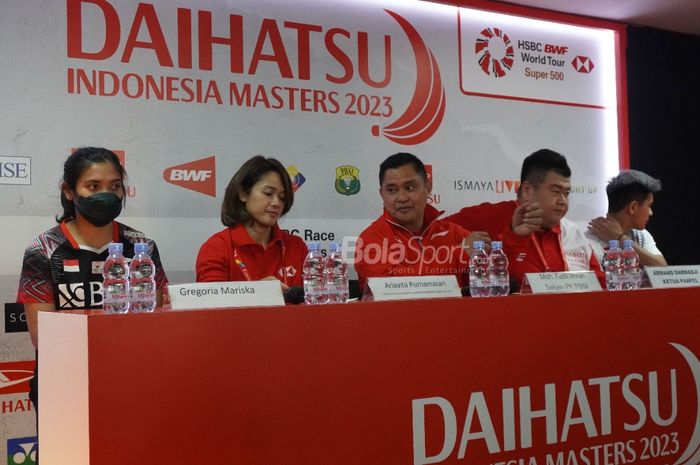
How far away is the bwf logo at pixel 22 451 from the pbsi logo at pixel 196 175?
1.23 metres

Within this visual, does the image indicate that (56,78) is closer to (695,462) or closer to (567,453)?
(567,453)

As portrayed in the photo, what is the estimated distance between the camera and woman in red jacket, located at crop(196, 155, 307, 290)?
8.36 feet

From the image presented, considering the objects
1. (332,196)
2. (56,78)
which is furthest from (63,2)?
(332,196)

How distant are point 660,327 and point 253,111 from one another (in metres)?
2.15

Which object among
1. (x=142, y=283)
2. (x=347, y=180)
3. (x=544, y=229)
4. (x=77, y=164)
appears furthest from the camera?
(x=347, y=180)

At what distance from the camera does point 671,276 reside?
2.28 meters

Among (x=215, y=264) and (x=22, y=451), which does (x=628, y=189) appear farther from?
(x=22, y=451)

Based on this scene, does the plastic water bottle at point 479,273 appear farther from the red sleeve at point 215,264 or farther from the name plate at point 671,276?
the red sleeve at point 215,264

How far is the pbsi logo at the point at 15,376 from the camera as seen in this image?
10.1 feet

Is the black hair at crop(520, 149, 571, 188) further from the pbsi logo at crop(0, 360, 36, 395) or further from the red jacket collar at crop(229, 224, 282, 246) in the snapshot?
the pbsi logo at crop(0, 360, 36, 395)

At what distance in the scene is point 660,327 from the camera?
213 cm

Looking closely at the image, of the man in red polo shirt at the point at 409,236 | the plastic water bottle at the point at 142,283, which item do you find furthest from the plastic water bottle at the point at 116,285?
the man in red polo shirt at the point at 409,236

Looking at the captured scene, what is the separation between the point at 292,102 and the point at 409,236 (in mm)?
1165

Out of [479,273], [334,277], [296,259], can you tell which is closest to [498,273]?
[479,273]
